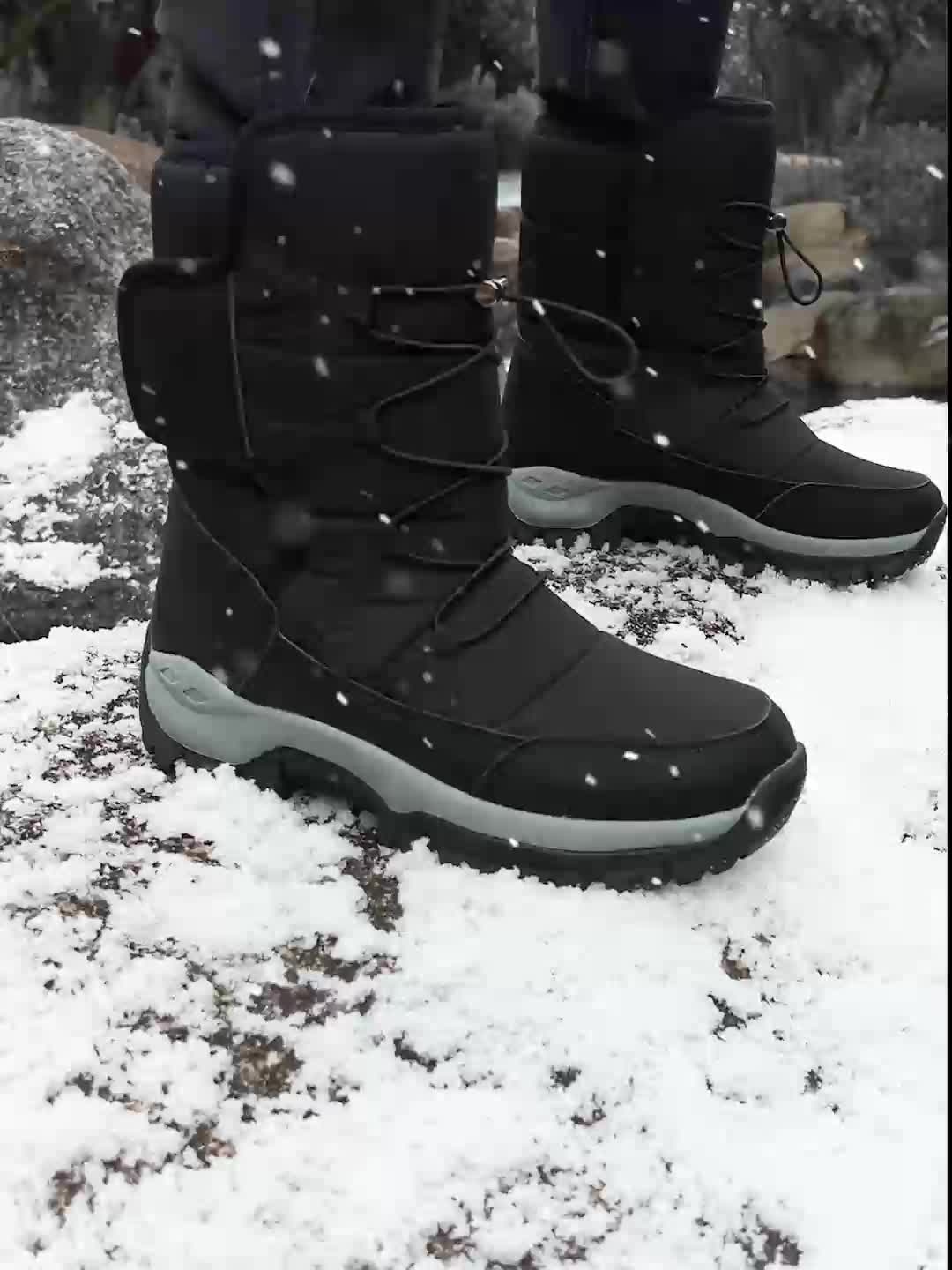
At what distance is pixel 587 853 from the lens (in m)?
0.97

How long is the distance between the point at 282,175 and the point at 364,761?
1.55ft

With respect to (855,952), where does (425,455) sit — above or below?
above

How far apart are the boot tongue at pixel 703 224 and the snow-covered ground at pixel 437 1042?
0.71 m

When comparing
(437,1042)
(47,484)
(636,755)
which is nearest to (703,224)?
(636,755)

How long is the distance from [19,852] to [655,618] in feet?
2.79

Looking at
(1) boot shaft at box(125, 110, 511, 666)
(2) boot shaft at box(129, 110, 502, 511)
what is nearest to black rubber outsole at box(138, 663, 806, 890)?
(1) boot shaft at box(125, 110, 511, 666)

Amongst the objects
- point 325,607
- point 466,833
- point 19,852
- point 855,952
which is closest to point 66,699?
point 19,852

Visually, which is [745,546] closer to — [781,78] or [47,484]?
[47,484]

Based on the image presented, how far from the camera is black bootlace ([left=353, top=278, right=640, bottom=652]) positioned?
96 cm

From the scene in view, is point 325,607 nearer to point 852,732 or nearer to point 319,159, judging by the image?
point 319,159

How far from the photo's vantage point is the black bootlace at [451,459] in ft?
3.15

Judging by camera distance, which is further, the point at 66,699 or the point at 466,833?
the point at 66,699

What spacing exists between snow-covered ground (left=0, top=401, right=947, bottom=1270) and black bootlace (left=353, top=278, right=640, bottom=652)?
24 cm

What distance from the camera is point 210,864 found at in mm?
997
